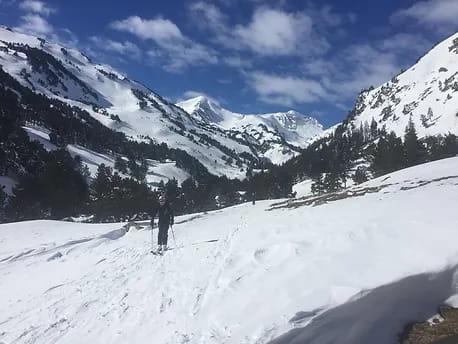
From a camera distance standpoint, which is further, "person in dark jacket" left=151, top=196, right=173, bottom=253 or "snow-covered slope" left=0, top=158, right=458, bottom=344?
"person in dark jacket" left=151, top=196, right=173, bottom=253

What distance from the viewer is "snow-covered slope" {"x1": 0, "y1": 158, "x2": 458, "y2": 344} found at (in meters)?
8.57

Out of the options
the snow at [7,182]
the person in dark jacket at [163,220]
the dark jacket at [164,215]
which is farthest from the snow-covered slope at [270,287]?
the snow at [7,182]

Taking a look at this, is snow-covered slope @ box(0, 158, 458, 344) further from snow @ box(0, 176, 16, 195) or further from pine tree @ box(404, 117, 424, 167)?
snow @ box(0, 176, 16, 195)

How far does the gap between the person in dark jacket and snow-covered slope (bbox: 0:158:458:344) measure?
4.79 ft

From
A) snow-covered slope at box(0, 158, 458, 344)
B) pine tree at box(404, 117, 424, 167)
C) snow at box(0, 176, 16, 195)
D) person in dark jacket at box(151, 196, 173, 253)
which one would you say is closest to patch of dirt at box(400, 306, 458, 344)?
snow-covered slope at box(0, 158, 458, 344)

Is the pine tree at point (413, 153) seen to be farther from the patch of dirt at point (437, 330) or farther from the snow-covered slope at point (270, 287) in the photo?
the patch of dirt at point (437, 330)

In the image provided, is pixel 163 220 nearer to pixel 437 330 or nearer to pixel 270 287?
pixel 270 287

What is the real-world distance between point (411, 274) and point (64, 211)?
75.5 m

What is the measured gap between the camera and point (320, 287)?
9.47 m

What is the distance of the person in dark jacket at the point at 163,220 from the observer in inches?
765

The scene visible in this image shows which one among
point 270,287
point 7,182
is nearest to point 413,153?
point 270,287

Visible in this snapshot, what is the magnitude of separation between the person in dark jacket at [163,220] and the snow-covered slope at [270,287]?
1.46m

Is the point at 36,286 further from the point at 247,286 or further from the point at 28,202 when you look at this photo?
the point at 28,202

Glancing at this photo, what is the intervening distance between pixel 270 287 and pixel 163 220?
10.3 m
